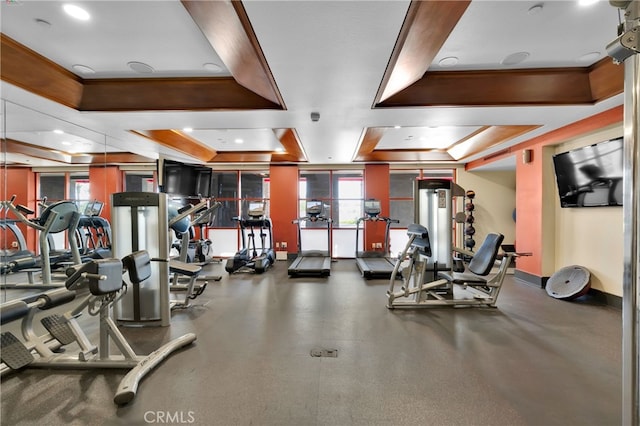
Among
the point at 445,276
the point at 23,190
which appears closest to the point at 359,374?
the point at 445,276

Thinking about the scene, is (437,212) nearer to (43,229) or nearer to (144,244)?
(144,244)

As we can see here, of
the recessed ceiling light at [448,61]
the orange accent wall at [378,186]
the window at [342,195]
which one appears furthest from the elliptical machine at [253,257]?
the recessed ceiling light at [448,61]

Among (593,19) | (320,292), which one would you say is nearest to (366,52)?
(593,19)

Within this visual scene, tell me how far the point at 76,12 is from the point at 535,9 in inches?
151

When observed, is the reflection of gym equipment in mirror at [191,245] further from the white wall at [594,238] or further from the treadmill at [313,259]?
the white wall at [594,238]

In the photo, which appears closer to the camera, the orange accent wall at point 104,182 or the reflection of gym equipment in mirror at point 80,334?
the reflection of gym equipment in mirror at point 80,334

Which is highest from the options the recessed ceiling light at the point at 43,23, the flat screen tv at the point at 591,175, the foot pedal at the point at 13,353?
the recessed ceiling light at the point at 43,23

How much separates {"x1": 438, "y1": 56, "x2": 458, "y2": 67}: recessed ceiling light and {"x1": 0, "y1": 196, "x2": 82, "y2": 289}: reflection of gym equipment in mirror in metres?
6.10

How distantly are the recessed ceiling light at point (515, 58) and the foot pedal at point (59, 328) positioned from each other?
5.22 meters

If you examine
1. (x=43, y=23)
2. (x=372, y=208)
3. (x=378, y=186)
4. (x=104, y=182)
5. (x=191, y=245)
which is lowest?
(x=191, y=245)

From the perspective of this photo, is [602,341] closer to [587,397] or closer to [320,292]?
[587,397]

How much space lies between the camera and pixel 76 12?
2250 millimetres

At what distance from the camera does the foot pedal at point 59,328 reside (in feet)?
7.74

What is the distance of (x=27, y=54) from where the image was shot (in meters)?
2.78
